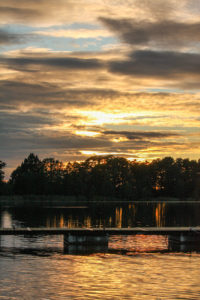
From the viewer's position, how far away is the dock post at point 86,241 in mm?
39500

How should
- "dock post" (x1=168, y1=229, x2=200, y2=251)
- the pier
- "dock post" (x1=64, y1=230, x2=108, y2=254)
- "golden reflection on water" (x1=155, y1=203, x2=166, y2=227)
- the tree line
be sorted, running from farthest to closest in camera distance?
the tree line, "golden reflection on water" (x1=155, y1=203, x2=166, y2=227), "dock post" (x1=168, y1=229, x2=200, y2=251), the pier, "dock post" (x1=64, y1=230, x2=108, y2=254)

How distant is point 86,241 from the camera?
40312mm

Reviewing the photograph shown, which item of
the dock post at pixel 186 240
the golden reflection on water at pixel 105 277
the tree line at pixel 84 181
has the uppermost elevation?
the tree line at pixel 84 181

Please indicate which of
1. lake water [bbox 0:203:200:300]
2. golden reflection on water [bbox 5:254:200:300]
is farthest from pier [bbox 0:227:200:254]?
golden reflection on water [bbox 5:254:200:300]

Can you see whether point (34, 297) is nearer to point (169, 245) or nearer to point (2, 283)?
point (2, 283)

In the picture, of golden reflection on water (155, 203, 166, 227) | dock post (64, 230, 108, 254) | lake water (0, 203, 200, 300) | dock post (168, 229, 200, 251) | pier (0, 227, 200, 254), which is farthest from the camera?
golden reflection on water (155, 203, 166, 227)

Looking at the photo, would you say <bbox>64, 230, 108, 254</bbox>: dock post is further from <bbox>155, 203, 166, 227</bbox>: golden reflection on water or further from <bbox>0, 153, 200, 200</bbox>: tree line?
<bbox>0, 153, 200, 200</bbox>: tree line

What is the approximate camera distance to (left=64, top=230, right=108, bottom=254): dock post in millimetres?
39500

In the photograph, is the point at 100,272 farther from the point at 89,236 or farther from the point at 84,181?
the point at 84,181

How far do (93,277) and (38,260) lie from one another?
6866 mm

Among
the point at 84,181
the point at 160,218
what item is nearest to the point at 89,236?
the point at 160,218

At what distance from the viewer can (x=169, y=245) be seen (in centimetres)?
4241

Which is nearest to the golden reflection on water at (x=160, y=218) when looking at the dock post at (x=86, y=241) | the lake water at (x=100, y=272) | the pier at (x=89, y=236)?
the pier at (x=89, y=236)

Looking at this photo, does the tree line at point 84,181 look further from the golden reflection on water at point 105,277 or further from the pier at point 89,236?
the golden reflection on water at point 105,277
